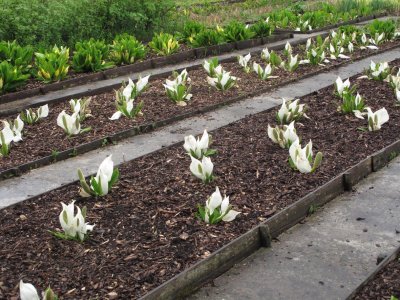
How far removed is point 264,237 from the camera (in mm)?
3543

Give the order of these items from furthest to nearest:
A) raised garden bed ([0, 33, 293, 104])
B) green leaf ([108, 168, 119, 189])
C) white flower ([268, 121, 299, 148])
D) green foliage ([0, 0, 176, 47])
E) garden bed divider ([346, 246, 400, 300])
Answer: green foliage ([0, 0, 176, 47]), raised garden bed ([0, 33, 293, 104]), white flower ([268, 121, 299, 148]), green leaf ([108, 168, 119, 189]), garden bed divider ([346, 246, 400, 300])

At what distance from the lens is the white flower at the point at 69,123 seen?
18.3 feet

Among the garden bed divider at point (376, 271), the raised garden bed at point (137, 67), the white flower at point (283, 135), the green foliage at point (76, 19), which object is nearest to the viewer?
the garden bed divider at point (376, 271)

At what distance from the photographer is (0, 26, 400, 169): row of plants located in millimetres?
5594

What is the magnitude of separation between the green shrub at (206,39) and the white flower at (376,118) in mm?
5063

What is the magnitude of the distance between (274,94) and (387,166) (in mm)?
2626

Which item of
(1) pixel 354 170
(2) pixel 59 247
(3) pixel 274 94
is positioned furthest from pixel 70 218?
(3) pixel 274 94

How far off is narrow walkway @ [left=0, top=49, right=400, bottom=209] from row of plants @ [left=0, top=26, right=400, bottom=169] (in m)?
0.39

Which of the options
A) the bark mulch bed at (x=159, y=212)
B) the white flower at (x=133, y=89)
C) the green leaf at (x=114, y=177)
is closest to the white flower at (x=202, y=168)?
the bark mulch bed at (x=159, y=212)

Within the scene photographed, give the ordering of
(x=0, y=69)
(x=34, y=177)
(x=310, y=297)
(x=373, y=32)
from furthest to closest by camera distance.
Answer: (x=373, y=32)
(x=0, y=69)
(x=34, y=177)
(x=310, y=297)

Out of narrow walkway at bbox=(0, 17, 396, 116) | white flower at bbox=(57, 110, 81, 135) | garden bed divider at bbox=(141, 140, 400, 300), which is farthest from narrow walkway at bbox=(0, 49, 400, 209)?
garden bed divider at bbox=(141, 140, 400, 300)

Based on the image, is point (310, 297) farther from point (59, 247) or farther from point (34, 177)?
point (34, 177)

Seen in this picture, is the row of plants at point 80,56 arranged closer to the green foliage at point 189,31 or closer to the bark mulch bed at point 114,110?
the green foliage at point 189,31

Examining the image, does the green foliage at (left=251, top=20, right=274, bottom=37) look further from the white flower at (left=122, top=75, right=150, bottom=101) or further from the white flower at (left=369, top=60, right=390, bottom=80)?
the white flower at (left=122, top=75, right=150, bottom=101)
